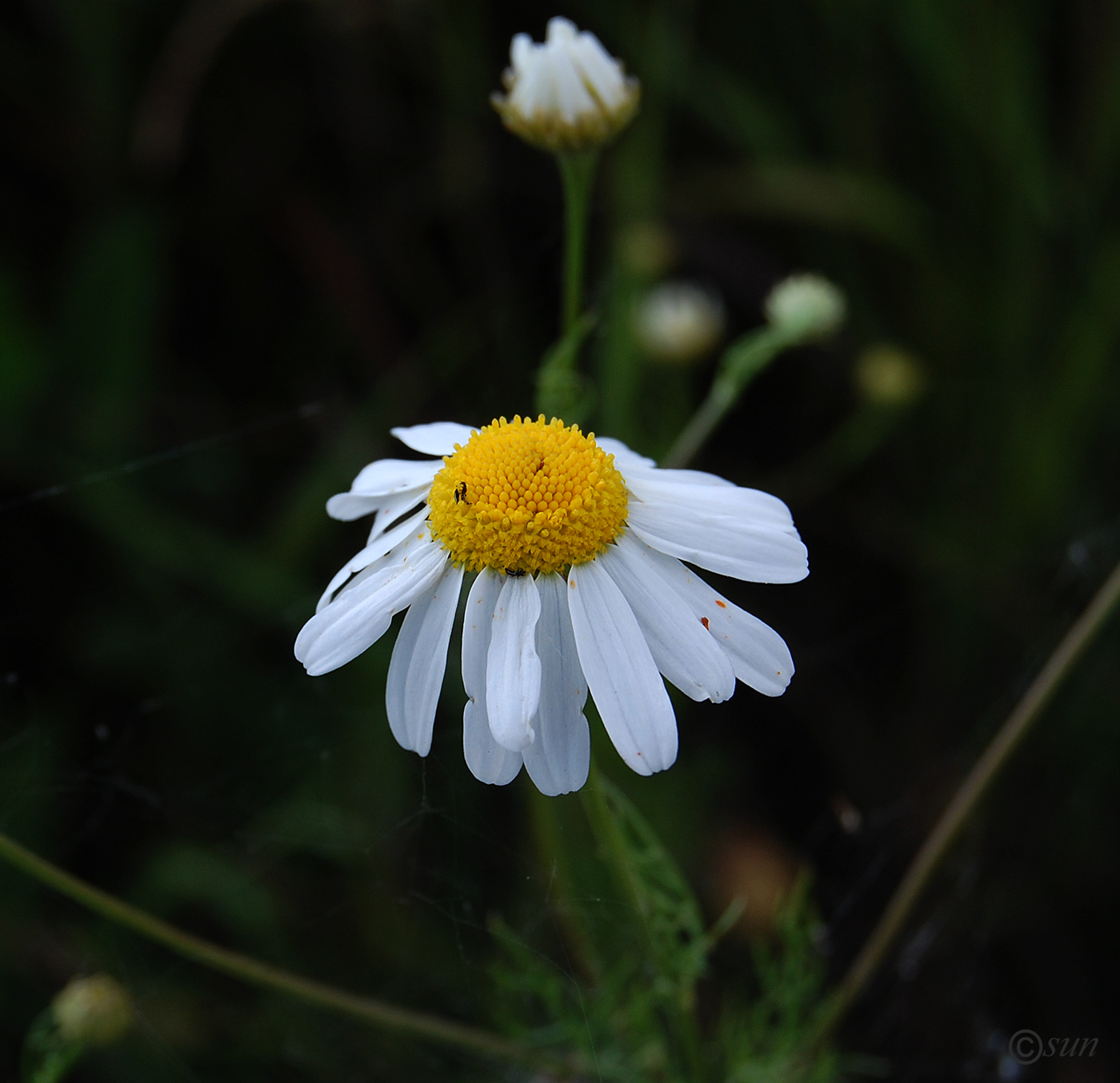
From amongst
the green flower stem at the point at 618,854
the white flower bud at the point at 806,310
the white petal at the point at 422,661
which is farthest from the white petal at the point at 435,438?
the white flower bud at the point at 806,310

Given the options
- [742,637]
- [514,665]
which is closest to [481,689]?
[514,665]

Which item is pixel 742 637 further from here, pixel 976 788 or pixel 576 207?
pixel 576 207

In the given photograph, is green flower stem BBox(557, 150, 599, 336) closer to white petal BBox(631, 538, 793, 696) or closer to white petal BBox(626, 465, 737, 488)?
white petal BBox(626, 465, 737, 488)

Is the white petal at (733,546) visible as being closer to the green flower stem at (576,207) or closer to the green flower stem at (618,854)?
the green flower stem at (618,854)

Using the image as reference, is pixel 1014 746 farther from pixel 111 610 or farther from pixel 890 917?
pixel 111 610

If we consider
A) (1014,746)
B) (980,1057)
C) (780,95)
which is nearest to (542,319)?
(780,95)

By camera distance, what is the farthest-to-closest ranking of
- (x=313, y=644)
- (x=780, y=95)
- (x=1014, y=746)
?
(x=780, y=95) < (x=1014, y=746) < (x=313, y=644)
